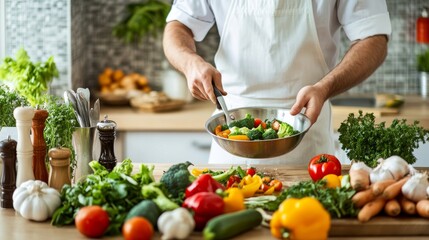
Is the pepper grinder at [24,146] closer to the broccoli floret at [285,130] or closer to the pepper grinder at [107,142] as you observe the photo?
the pepper grinder at [107,142]

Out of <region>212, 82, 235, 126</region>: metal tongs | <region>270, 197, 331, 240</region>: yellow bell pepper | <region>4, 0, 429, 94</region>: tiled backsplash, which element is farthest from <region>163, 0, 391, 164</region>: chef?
<region>4, 0, 429, 94</region>: tiled backsplash

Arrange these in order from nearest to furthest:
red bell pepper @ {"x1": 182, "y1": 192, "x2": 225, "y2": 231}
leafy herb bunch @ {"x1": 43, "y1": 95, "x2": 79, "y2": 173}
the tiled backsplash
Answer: red bell pepper @ {"x1": 182, "y1": 192, "x2": 225, "y2": 231} < leafy herb bunch @ {"x1": 43, "y1": 95, "x2": 79, "y2": 173} < the tiled backsplash

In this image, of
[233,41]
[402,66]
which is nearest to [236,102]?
[233,41]

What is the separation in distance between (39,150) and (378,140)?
41.4 inches

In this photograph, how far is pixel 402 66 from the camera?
5.01 m

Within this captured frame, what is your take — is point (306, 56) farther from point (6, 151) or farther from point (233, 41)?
point (6, 151)

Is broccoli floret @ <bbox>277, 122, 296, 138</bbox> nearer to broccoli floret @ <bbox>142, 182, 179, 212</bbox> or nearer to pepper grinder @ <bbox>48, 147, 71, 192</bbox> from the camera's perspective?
broccoli floret @ <bbox>142, 182, 179, 212</bbox>

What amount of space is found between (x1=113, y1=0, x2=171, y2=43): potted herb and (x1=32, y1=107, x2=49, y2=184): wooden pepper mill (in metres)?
2.35

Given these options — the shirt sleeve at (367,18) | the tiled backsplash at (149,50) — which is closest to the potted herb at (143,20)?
the tiled backsplash at (149,50)

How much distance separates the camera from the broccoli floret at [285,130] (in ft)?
8.77

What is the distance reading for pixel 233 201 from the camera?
7.41 feet

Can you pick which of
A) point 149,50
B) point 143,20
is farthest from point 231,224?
point 149,50

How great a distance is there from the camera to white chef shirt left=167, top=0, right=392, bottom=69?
3143 millimetres

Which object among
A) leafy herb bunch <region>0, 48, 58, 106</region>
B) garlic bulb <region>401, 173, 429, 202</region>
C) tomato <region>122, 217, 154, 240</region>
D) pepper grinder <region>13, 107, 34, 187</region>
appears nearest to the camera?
tomato <region>122, 217, 154, 240</region>
